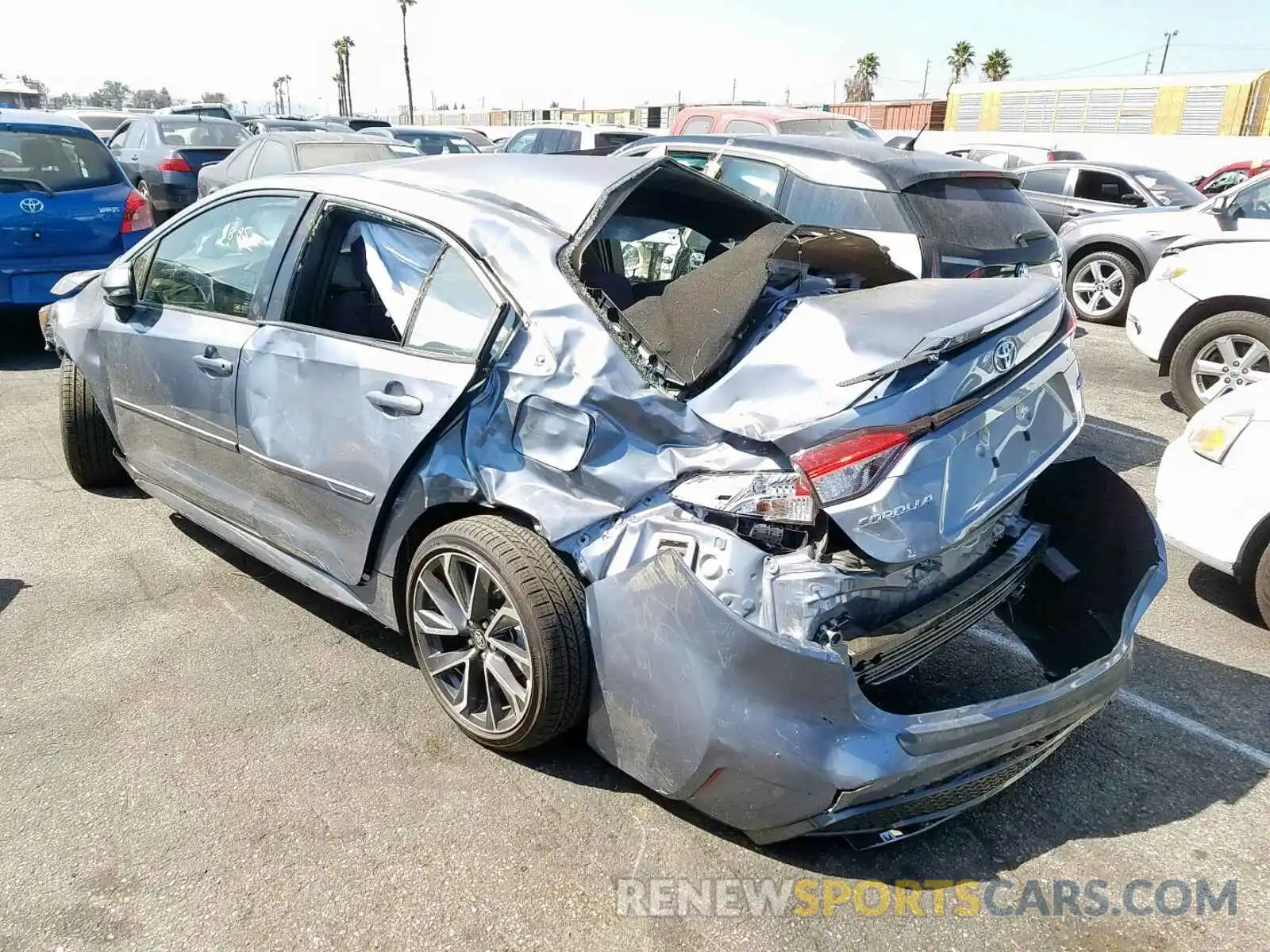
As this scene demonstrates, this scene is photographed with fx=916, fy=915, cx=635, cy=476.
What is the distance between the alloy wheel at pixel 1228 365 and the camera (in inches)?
247

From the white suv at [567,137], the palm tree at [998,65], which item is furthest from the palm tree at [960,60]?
the white suv at [567,137]

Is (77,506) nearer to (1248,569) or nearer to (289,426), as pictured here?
(289,426)

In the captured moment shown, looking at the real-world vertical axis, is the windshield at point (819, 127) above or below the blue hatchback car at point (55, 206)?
above

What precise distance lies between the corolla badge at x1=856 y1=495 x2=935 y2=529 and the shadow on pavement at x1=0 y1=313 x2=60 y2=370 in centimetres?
727

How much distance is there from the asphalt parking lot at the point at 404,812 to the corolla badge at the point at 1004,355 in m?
1.29

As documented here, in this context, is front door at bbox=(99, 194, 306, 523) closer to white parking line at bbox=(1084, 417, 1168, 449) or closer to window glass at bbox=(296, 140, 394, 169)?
white parking line at bbox=(1084, 417, 1168, 449)

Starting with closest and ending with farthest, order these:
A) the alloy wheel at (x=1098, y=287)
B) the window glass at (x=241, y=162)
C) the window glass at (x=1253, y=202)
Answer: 1. the window glass at (x=1253, y=202)
2. the alloy wheel at (x=1098, y=287)
3. the window glass at (x=241, y=162)

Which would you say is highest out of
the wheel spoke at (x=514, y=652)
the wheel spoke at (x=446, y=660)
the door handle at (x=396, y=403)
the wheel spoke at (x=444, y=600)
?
the door handle at (x=396, y=403)

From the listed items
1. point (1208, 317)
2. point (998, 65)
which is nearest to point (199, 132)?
point (1208, 317)

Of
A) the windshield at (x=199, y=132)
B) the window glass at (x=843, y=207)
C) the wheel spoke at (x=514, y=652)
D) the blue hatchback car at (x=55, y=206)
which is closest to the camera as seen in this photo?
the wheel spoke at (x=514, y=652)

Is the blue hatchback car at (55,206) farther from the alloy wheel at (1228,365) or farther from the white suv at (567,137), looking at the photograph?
the alloy wheel at (1228,365)

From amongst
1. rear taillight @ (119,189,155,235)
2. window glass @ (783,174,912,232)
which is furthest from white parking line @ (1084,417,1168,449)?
rear taillight @ (119,189,155,235)

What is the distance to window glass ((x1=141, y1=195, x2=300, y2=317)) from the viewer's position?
3.48m

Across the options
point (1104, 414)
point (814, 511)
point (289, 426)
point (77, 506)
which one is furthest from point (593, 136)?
point (814, 511)
